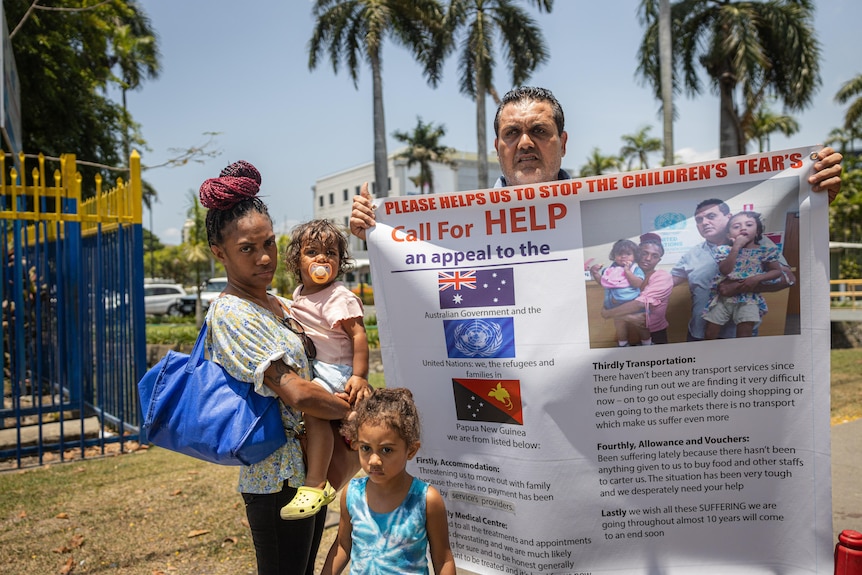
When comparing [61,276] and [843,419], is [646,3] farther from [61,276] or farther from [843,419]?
[61,276]

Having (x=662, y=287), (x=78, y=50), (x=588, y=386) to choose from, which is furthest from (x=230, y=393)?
(x=78, y=50)

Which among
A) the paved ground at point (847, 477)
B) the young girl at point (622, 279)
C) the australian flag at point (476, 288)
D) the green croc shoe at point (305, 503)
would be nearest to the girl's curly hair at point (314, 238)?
the australian flag at point (476, 288)

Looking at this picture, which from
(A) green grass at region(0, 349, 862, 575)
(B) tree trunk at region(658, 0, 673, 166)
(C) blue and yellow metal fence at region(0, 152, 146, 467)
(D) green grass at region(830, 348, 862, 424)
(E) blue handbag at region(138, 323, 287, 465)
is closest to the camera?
(E) blue handbag at region(138, 323, 287, 465)

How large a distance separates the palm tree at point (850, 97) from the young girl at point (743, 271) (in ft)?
130

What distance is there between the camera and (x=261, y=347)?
2086 millimetres

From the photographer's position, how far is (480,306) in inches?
97.1

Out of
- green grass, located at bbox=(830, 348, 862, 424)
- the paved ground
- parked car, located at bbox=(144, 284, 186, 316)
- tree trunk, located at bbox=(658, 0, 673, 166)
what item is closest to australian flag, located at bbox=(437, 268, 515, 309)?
the paved ground

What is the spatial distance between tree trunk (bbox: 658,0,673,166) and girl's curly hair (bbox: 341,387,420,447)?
13.5 m

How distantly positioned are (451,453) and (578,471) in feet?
1.52

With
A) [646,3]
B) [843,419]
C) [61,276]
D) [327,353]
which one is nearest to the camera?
[327,353]

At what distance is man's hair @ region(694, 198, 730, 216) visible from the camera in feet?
7.61

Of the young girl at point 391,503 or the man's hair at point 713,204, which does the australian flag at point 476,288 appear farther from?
the man's hair at point 713,204

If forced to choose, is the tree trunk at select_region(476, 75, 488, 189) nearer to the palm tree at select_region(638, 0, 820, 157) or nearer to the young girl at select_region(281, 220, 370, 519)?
the palm tree at select_region(638, 0, 820, 157)

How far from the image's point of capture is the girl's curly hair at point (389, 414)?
2.12m
